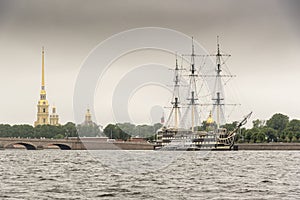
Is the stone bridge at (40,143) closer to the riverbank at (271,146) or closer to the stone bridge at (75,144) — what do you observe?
the stone bridge at (75,144)

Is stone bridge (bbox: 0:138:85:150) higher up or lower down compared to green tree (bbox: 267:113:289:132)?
lower down

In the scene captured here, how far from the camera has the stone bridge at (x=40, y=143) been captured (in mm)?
157500

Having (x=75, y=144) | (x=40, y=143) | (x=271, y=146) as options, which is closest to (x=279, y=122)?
(x=271, y=146)

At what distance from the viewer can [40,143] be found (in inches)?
6462

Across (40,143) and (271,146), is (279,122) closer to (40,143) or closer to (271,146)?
(271,146)

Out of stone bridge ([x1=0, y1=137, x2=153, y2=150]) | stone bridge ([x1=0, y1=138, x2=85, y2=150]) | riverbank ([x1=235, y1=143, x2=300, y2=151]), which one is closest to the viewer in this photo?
riverbank ([x1=235, y1=143, x2=300, y2=151])

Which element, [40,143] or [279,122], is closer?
[40,143]

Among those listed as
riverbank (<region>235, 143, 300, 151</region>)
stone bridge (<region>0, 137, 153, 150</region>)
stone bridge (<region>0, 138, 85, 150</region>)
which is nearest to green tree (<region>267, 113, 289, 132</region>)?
riverbank (<region>235, 143, 300, 151</region>)

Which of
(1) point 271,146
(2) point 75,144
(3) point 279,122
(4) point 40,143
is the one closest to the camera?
(1) point 271,146

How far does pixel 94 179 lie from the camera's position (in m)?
44.0

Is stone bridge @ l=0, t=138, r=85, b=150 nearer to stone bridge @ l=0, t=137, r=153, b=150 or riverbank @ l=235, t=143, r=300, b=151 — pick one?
stone bridge @ l=0, t=137, r=153, b=150

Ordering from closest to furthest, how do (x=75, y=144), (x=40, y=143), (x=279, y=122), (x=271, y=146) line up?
(x=271, y=146), (x=40, y=143), (x=75, y=144), (x=279, y=122)

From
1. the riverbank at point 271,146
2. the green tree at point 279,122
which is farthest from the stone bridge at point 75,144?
the green tree at point 279,122

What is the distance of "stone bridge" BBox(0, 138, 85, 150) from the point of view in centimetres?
15750
